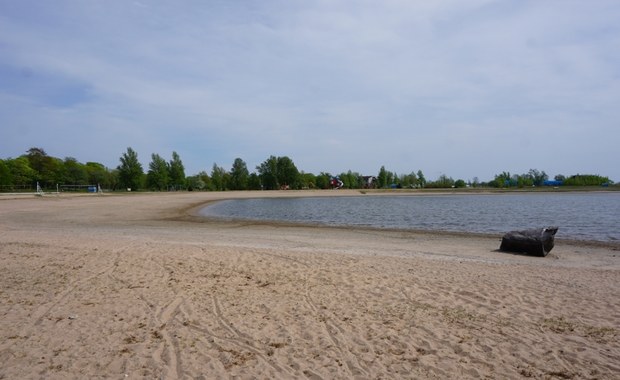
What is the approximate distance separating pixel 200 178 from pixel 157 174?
95.2ft

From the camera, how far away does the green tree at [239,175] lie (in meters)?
120

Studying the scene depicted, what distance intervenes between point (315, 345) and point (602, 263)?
12.3 meters

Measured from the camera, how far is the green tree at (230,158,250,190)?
12031 centimetres

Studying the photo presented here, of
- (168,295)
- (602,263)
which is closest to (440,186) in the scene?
(602,263)

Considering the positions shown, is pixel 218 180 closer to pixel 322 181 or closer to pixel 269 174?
pixel 269 174

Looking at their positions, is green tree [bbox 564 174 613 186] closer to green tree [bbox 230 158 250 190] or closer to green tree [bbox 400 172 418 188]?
green tree [bbox 400 172 418 188]

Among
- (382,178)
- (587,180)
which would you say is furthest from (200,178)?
(587,180)

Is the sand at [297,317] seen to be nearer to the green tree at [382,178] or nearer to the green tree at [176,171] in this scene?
the green tree at [176,171]

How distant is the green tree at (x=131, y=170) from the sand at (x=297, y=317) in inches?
3574

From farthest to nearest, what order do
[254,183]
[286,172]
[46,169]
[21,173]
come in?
1. [254,183]
2. [286,172]
3. [46,169]
4. [21,173]

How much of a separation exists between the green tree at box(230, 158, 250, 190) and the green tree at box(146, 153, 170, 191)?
2325 centimetres

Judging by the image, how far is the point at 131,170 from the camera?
9619cm

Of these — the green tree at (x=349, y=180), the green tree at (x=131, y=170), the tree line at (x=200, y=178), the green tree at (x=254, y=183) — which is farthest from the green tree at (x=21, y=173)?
the green tree at (x=349, y=180)

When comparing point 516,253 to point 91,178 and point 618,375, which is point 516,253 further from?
point 91,178
